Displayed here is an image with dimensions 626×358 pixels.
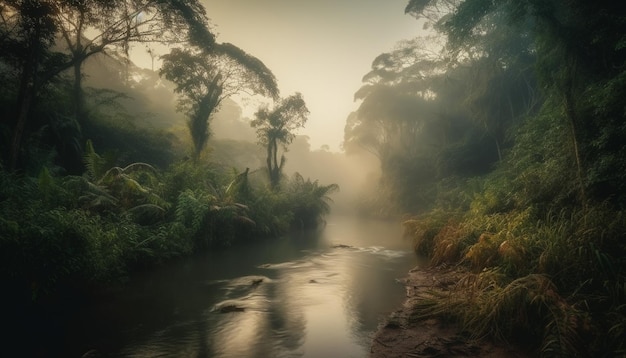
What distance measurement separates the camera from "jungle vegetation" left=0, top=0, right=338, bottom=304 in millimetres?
6141

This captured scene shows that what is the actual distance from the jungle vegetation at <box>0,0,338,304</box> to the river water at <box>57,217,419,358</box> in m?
1.05

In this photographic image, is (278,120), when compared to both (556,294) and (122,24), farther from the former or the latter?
(556,294)

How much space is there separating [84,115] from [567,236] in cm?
2089

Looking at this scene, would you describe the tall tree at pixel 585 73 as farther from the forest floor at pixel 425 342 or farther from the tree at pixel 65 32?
the tree at pixel 65 32

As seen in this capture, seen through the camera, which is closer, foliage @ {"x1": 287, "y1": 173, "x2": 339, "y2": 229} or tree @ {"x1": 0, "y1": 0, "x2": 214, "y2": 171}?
tree @ {"x1": 0, "y1": 0, "x2": 214, "y2": 171}

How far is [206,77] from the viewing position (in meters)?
21.3

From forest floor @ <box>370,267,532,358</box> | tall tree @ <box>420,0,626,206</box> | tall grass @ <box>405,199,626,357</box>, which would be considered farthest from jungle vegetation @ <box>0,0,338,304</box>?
tall tree @ <box>420,0,626,206</box>

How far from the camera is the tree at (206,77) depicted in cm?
2008

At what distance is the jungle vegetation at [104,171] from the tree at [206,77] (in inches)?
2.8

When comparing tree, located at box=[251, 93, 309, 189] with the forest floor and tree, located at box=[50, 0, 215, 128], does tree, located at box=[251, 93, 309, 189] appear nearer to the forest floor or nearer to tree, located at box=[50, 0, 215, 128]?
tree, located at box=[50, 0, 215, 128]

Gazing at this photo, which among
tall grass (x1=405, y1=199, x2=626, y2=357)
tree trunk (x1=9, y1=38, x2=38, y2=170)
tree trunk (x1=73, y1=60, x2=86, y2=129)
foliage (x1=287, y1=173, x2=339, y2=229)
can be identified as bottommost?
tall grass (x1=405, y1=199, x2=626, y2=357)

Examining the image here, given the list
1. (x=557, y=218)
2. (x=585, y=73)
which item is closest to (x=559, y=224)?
(x=557, y=218)

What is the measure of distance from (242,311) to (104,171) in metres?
8.45

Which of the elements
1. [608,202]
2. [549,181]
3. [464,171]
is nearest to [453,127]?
[464,171]
